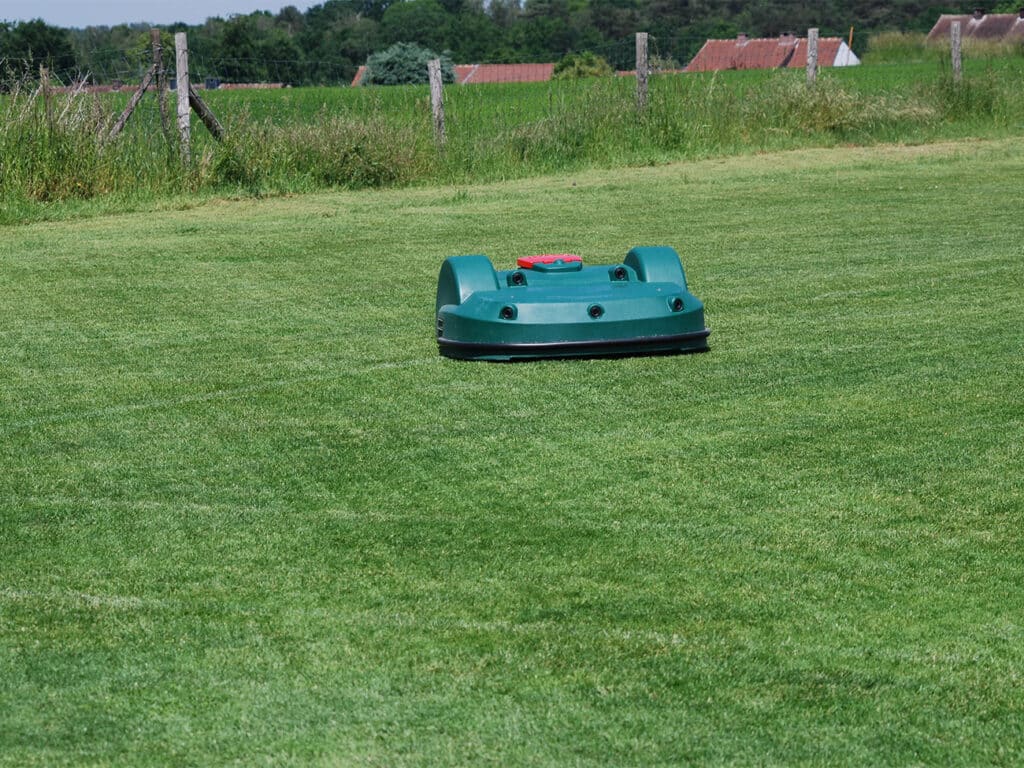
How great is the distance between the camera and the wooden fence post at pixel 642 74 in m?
19.5

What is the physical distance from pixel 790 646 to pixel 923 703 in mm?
423

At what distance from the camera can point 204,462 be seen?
580cm

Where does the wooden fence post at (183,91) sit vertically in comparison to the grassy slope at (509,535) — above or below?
above

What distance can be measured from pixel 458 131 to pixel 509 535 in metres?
14.1

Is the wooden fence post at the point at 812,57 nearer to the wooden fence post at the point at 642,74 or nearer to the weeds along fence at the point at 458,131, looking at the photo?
the weeds along fence at the point at 458,131

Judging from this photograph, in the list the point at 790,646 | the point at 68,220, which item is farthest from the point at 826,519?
the point at 68,220

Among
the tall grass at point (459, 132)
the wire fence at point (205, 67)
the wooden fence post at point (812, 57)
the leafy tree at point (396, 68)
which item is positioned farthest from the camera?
the leafy tree at point (396, 68)

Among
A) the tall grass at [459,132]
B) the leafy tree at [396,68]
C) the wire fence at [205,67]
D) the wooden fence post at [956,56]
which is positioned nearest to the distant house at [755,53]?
the leafy tree at [396,68]

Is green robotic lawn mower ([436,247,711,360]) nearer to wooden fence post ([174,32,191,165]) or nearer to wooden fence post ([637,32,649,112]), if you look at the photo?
wooden fence post ([174,32,191,165])

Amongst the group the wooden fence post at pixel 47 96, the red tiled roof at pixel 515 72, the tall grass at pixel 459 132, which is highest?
the red tiled roof at pixel 515 72

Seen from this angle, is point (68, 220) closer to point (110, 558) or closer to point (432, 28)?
point (110, 558)

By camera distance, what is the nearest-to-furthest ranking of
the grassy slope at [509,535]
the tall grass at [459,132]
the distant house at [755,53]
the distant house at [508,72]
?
the grassy slope at [509,535] → the tall grass at [459,132] → the distant house at [755,53] → the distant house at [508,72]

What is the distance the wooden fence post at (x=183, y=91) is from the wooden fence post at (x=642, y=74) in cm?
587

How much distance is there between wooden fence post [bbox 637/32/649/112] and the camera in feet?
64.1
